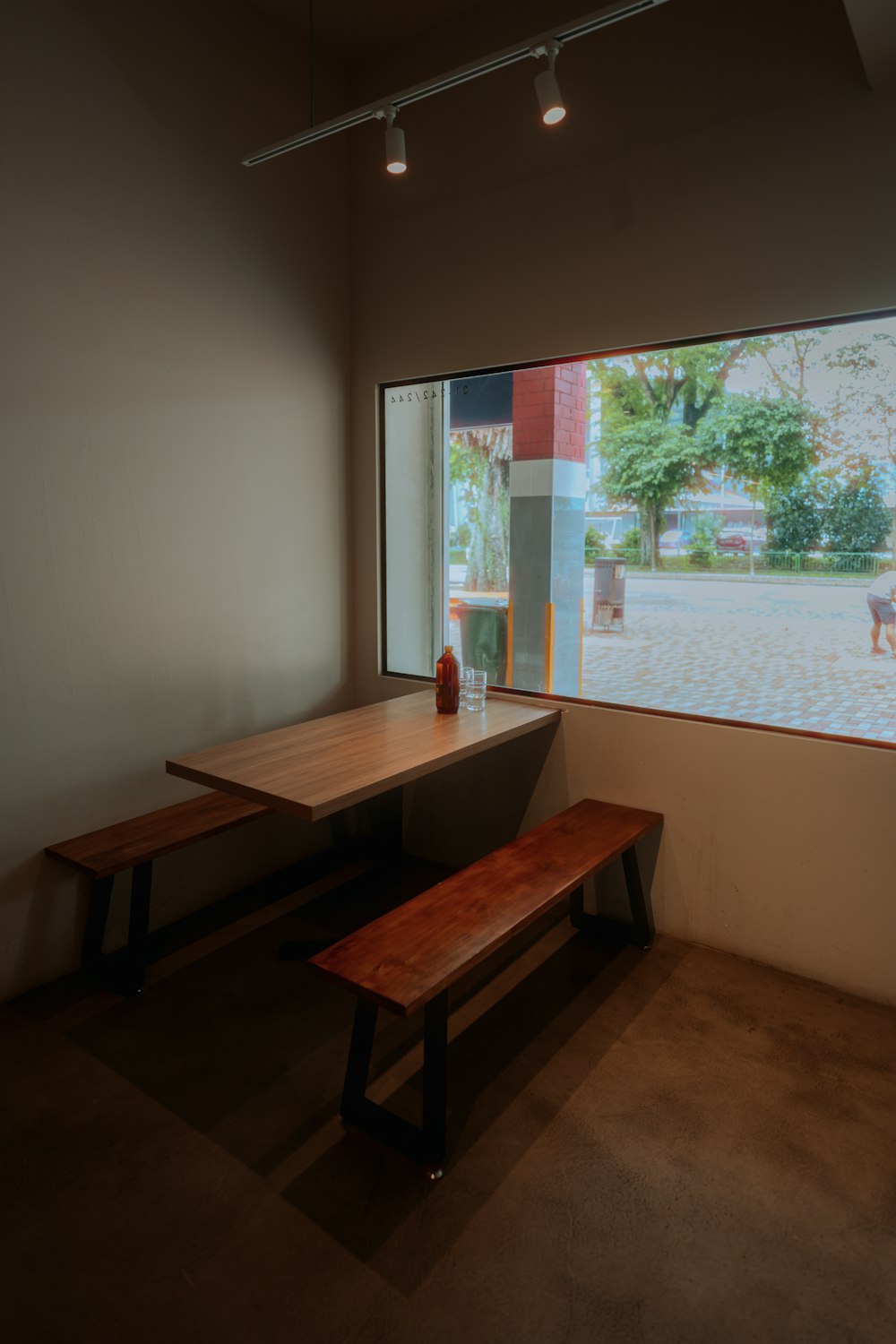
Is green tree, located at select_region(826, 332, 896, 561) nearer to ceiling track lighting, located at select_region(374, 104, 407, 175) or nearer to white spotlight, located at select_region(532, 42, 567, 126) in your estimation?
white spotlight, located at select_region(532, 42, 567, 126)

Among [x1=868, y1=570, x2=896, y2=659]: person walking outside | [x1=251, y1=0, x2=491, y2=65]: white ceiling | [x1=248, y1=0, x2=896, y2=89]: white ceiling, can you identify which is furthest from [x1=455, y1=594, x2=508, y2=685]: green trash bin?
[x1=251, y1=0, x2=491, y2=65]: white ceiling

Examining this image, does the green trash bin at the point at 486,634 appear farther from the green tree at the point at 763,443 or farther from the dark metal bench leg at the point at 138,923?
the dark metal bench leg at the point at 138,923

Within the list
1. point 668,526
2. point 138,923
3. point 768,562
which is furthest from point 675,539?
point 138,923

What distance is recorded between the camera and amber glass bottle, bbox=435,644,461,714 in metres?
3.09

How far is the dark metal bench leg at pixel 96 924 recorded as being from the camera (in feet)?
8.71

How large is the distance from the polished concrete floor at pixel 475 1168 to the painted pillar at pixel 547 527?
1.21 metres

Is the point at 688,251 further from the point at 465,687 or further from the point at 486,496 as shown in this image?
the point at 465,687

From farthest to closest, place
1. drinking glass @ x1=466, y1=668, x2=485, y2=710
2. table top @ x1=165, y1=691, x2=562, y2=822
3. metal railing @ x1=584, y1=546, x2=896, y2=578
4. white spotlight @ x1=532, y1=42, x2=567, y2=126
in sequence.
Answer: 1. drinking glass @ x1=466, y1=668, x2=485, y2=710
2. metal railing @ x1=584, y1=546, x2=896, y2=578
3. table top @ x1=165, y1=691, x2=562, y2=822
4. white spotlight @ x1=532, y1=42, x2=567, y2=126

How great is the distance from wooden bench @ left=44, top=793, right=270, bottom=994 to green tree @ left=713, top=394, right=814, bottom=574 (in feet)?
6.57

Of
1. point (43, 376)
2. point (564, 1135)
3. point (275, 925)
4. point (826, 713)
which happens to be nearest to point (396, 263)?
point (43, 376)

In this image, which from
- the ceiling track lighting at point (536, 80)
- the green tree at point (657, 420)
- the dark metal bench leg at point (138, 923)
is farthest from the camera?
the green tree at point (657, 420)

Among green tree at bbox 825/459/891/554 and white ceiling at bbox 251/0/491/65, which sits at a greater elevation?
white ceiling at bbox 251/0/491/65

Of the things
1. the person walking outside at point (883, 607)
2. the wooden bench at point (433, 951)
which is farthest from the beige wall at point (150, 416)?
the person walking outside at point (883, 607)

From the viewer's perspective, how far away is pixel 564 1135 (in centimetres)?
202
